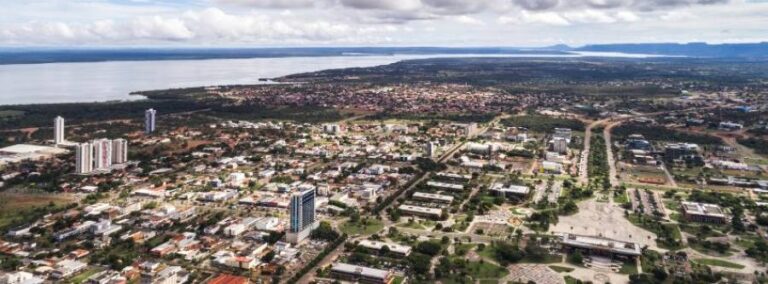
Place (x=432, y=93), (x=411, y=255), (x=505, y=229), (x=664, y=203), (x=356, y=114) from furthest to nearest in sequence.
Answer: (x=432, y=93), (x=356, y=114), (x=664, y=203), (x=505, y=229), (x=411, y=255)

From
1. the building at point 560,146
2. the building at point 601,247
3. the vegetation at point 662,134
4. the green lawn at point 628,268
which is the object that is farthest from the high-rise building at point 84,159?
the vegetation at point 662,134

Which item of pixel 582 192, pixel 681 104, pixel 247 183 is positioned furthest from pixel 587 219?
pixel 681 104

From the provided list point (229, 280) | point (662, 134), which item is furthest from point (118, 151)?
point (662, 134)

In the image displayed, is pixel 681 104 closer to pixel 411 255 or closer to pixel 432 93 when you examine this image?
pixel 432 93

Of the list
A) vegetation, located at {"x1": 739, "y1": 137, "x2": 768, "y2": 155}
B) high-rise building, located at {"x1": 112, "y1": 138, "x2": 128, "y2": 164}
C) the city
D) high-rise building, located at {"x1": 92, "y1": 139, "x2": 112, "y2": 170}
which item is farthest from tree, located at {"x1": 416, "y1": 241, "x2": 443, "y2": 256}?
vegetation, located at {"x1": 739, "y1": 137, "x2": 768, "y2": 155}

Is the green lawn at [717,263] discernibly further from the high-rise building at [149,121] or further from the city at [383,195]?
the high-rise building at [149,121]

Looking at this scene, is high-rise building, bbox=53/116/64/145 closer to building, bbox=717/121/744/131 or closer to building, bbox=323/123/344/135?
building, bbox=323/123/344/135
